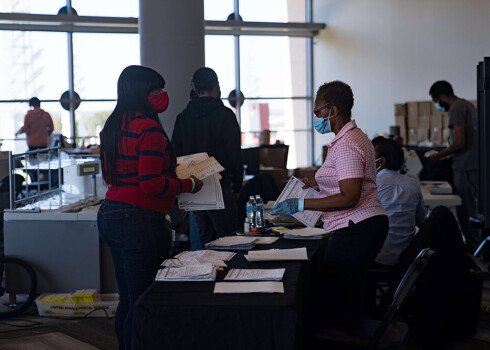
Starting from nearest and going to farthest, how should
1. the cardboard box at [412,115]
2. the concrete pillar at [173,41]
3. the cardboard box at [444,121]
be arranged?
1. the concrete pillar at [173,41]
2. the cardboard box at [444,121]
3. the cardboard box at [412,115]

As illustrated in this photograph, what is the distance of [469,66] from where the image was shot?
8.55m

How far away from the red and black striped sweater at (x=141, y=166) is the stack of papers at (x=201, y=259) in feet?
0.97

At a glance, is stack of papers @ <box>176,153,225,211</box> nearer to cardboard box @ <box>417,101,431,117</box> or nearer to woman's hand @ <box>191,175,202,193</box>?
woman's hand @ <box>191,175,202,193</box>

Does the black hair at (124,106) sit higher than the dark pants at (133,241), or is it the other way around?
the black hair at (124,106)

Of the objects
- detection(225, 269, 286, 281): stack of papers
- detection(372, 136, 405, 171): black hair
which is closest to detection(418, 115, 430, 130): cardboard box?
detection(372, 136, 405, 171): black hair

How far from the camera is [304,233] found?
10.8ft

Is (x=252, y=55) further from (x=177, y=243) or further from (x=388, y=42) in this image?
(x=177, y=243)

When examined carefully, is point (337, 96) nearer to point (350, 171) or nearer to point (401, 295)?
point (350, 171)

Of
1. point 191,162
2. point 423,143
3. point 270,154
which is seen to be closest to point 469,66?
point 423,143

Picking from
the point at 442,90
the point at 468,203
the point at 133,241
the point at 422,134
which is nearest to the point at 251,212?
the point at 133,241

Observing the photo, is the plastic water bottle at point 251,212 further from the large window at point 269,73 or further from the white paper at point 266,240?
the large window at point 269,73

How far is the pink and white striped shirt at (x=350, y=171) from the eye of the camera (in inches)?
98.1

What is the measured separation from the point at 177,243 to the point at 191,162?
1622mm

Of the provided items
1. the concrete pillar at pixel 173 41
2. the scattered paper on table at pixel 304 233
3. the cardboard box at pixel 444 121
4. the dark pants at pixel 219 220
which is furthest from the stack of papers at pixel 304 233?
the cardboard box at pixel 444 121
